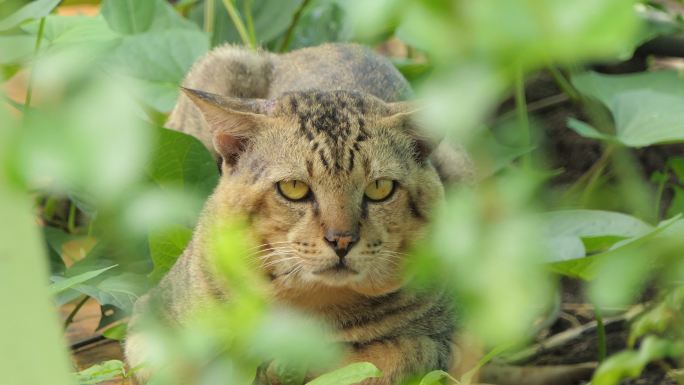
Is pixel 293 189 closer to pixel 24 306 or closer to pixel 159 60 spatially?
pixel 159 60

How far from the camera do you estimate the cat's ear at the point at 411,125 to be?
2.45 m

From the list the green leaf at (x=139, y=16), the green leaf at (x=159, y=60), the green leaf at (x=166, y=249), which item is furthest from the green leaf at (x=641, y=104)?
the green leaf at (x=139, y=16)

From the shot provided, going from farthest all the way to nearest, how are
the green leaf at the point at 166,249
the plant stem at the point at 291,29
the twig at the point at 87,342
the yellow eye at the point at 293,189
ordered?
the plant stem at the point at 291,29 → the twig at the point at 87,342 → the green leaf at the point at 166,249 → the yellow eye at the point at 293,189

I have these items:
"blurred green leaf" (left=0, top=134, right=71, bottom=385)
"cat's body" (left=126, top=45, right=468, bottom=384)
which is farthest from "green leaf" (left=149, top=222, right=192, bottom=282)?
"blurred green leaf" (left=0, top=134, right=71, bottom=385)

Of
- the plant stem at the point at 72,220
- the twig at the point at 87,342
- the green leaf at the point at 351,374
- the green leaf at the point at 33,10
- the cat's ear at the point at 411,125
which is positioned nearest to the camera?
the green leaf at the point at 33,10

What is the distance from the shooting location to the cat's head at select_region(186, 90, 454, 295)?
2281 mm

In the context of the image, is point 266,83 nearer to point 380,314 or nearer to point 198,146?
point 198,146

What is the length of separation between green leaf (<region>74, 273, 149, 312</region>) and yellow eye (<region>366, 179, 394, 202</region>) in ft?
2.68

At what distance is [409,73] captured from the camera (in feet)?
12.7

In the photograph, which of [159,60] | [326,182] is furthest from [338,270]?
[159,60]

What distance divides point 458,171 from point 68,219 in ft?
5.63

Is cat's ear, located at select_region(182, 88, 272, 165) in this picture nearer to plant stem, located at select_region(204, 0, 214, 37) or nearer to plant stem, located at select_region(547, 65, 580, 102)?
plant stem, located at select_region(204, 0, 214, 37)

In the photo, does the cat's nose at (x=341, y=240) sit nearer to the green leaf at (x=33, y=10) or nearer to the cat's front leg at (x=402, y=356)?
the cat's front leg at (x=402, y=356)

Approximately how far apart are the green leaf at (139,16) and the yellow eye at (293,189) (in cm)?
127
